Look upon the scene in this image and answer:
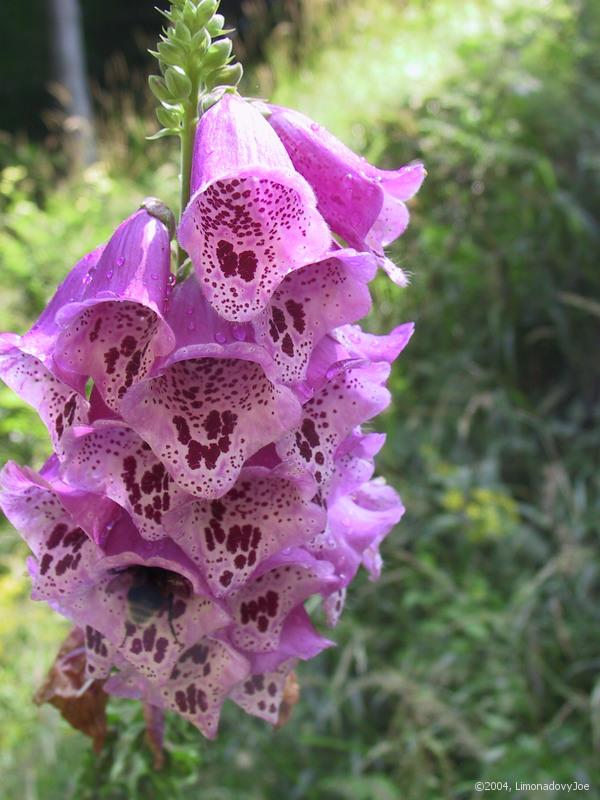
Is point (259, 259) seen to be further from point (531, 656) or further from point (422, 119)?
point (422, 119)

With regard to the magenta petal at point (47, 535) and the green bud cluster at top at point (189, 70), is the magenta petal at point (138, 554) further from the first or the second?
the green bud cluster at top at point (189, 70)

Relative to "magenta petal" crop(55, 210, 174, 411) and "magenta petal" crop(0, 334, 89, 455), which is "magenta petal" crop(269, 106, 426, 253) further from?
"magenta petal" crop(0, 334, 89, 455)

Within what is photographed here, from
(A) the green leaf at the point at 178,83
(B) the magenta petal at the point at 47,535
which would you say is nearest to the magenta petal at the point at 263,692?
(B) the magenta petal at the point at 47,535

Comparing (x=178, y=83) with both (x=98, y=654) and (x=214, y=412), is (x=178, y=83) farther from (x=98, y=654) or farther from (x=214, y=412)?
(x=98, y=654)

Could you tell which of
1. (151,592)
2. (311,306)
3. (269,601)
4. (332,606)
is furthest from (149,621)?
(311,306)

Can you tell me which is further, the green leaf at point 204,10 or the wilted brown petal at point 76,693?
the wilted brown petal at point 76,693

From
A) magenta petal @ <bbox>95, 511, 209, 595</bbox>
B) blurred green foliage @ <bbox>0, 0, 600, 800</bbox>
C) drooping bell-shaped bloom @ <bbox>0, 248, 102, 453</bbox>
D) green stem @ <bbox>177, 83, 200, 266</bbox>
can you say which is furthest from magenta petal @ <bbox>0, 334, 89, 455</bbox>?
blurred green foliage @ <bbox>0, 0, 600, 800</bbox>
